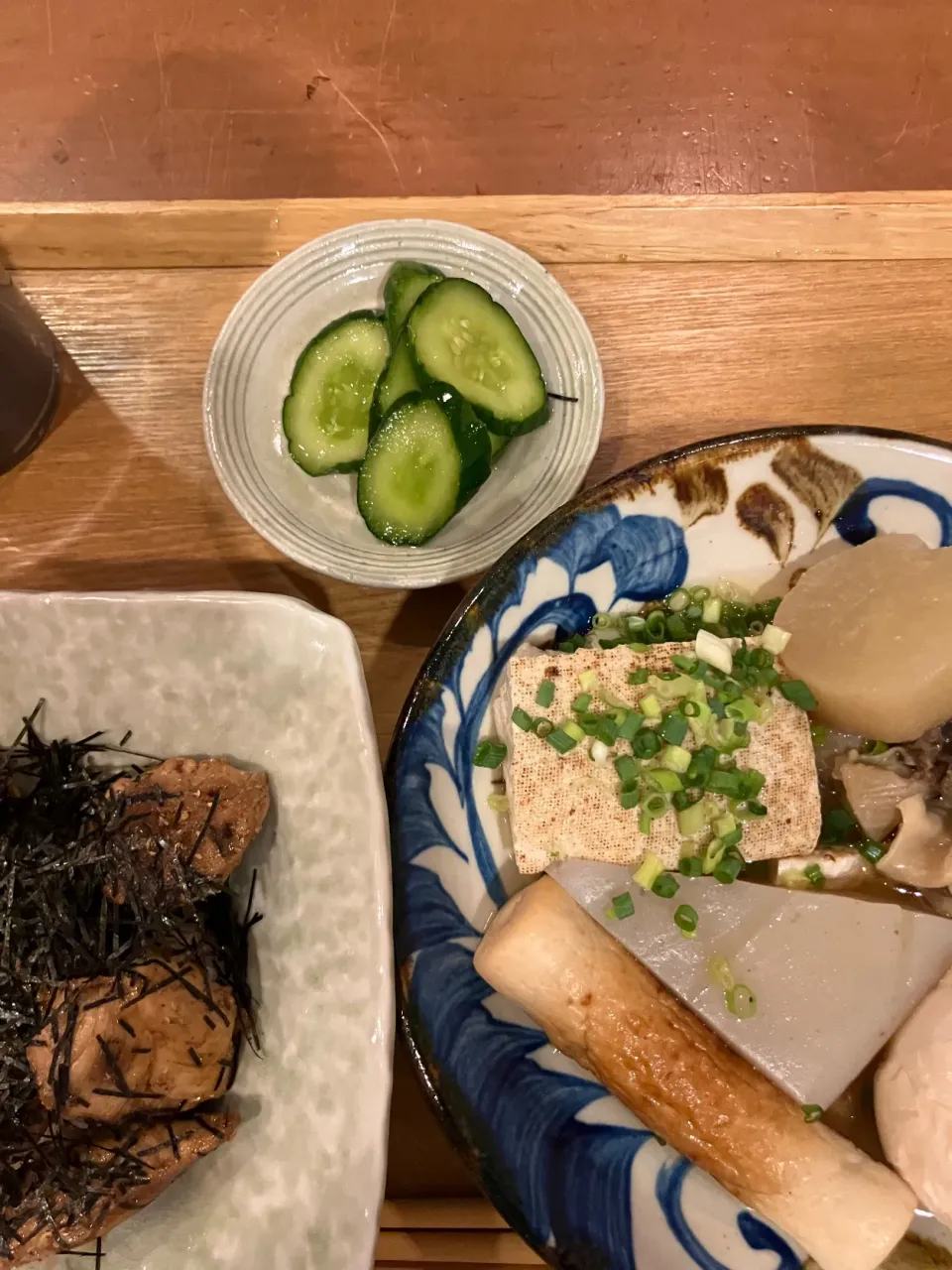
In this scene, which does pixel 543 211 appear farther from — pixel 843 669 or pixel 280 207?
pixel 843 669

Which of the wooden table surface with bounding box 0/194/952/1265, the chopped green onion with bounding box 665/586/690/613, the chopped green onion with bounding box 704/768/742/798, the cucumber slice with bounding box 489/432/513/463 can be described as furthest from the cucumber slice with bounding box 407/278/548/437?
the chopped green onion with bounding box 704/768/742/798

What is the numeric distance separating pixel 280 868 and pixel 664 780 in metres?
0.73

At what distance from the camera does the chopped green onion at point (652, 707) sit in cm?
171

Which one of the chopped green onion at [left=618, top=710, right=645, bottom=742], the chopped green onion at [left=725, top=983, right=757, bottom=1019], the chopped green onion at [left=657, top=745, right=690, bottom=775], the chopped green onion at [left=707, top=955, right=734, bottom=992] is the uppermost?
the chopped green onion at [left=618, top=710, right=645, bottom=742]

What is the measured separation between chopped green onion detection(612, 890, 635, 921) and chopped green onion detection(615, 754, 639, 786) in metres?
0.22

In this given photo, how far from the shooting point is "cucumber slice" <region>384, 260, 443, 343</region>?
6.36 ft

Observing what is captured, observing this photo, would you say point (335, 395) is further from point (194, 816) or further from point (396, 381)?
point (194, 816)

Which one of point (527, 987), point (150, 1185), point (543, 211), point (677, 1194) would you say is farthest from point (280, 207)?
point (677, 1194)

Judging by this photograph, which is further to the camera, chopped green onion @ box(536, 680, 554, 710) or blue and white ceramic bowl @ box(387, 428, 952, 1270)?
chopped green onion @ box(536, 680, 554, 710)

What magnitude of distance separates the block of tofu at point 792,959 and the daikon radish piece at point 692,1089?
0.05 metres

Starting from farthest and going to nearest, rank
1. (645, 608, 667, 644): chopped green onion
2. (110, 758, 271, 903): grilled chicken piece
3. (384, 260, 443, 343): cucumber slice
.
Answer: (384, 260, 443, 343): cucumber slice
(645, 608, 667, 644): chopped green onion
(110, 758, 271, 903): grilled chicken piece

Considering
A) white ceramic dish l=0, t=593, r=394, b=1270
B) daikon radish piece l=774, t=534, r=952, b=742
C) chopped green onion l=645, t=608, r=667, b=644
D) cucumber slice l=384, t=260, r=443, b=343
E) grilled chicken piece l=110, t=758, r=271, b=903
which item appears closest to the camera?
white ceramic dish l=0, t=593, r=394, b=1270

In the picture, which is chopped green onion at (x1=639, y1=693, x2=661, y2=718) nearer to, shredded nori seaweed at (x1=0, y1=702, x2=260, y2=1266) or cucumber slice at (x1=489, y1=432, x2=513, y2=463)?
cucumber slice at (x1=489, y1=432, x2=513, y2=463)

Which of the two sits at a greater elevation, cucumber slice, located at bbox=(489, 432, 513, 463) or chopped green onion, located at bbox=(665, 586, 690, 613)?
cucumber slice, located at bbox=(489, 432, 513, 463)
